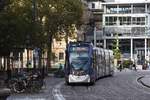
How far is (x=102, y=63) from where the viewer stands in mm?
60219

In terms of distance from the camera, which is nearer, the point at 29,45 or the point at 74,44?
the point at 74,44

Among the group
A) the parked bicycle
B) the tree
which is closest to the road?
the parked bicycle

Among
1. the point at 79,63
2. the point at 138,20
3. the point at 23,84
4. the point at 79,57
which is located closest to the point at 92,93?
the point at 23,84

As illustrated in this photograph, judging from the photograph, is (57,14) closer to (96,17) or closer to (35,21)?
(35,21)

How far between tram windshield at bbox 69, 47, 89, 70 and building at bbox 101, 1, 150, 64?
104108 mm

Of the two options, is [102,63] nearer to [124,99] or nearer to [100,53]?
[100,53]

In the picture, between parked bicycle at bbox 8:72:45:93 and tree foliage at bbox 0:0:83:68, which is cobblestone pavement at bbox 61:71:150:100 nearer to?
parked bicycle at bbox 8:72:45:93

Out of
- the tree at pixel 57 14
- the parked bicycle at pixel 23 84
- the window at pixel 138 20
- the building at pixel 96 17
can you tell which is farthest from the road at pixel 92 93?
the window at pixel 138 20

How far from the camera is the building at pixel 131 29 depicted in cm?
15575

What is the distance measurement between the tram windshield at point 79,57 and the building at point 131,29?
10411 cm

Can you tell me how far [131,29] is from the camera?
157 m

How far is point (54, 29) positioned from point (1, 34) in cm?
2811

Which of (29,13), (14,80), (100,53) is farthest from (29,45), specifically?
(14,80)

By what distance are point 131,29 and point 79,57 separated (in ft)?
358
